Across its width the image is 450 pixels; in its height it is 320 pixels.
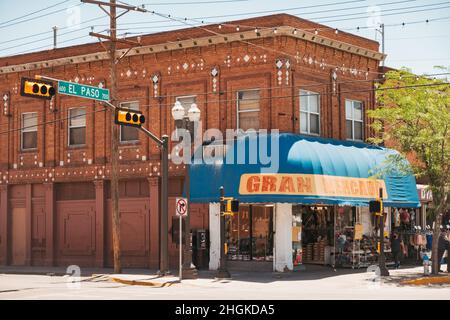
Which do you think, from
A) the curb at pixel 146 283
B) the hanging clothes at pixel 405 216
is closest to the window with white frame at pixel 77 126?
the curb at pixel 146 283

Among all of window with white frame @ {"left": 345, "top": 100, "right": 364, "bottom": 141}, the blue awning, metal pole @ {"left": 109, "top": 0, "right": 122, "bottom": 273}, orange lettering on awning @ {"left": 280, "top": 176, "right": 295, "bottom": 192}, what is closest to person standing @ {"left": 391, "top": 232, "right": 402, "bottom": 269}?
the blue awning

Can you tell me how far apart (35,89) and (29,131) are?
640 inches

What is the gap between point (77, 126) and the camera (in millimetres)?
36875

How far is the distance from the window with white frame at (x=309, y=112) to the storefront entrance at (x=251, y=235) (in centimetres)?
368

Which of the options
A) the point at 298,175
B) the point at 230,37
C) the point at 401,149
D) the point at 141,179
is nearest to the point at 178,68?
the point at 230,37

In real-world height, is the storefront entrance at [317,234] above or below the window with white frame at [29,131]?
below

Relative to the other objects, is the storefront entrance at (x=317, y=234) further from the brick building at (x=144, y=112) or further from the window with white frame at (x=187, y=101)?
the window with white frame at (x=187, y=101)

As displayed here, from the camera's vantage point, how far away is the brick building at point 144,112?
31.2m

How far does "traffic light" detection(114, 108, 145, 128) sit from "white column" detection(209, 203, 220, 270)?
6160mm

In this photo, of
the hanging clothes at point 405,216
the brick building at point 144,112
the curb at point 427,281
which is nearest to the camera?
the curb at point 427,281

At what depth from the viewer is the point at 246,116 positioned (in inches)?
1241

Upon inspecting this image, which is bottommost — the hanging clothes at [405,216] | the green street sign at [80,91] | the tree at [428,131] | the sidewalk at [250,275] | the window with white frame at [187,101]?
the sidewalk at [250,275]

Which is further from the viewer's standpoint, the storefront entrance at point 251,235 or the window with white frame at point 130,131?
the window with white frame at point 130,131

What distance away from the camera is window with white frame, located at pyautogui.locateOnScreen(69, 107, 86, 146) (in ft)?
120
